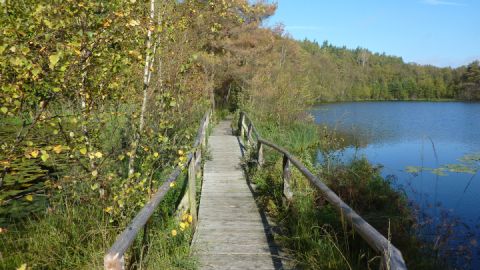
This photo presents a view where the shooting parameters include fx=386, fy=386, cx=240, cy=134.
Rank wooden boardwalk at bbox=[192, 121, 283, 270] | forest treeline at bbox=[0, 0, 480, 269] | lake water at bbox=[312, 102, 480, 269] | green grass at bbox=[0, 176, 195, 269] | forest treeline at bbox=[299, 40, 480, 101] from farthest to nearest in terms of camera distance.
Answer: forest treeline at bbox=[299, 40, 480, 101] → lake water at bbox=[312, 102, 480, 269] → wooden boardwalk at bbox=[192, 121, 283, 270] → green grass at bbox=[0, 176, 195, 269] → forest treeline at bbox=[0, 0, 480, 269]

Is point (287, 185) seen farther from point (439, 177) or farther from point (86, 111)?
point (439, 177)

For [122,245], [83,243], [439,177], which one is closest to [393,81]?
[439,177]

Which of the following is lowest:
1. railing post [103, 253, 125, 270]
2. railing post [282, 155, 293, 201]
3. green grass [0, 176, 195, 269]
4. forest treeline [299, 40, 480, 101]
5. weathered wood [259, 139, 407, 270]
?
green grass [0, 176, 195, 269]

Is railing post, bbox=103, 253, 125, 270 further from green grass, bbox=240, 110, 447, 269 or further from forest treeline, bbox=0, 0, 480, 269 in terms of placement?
green grass, bbox=240, 110, 447, 269

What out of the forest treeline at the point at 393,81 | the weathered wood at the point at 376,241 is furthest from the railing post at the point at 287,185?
the forest treeline at the point at 393,81

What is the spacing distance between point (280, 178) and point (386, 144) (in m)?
16.6

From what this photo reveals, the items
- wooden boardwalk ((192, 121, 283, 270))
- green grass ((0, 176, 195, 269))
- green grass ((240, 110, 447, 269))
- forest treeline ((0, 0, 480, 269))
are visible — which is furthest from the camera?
wooden boardwalk ((192, 121, 283, 270))

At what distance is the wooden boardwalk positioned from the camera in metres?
4.73

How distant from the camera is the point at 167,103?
4707mm

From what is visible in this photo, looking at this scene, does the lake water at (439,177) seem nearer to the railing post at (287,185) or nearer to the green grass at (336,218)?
the green grass at (336,218)

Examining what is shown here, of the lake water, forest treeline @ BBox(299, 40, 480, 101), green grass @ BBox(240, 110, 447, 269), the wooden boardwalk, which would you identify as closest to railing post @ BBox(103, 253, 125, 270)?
green grass @ BBox(240, 110, 447, 269)

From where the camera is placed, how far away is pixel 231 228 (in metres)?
5.96

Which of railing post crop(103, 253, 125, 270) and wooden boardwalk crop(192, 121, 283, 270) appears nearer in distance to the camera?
railing post crop(103, 253, 125, 270)

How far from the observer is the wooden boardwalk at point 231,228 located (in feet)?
15.5
